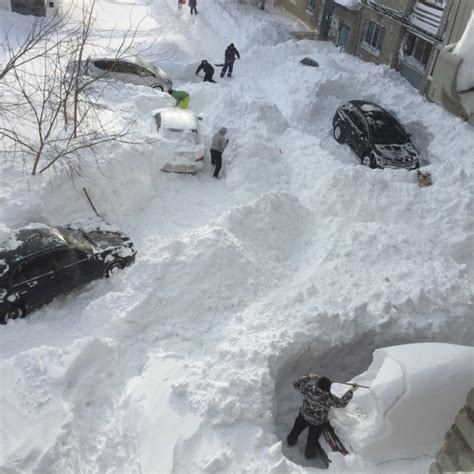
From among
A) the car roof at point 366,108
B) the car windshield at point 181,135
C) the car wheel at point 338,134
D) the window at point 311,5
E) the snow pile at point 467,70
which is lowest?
the car wheel at point 338,134

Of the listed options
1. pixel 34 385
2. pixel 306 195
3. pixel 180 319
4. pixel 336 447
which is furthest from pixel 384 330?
pixel 34 385

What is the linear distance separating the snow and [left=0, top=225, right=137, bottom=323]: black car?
29 centimetres

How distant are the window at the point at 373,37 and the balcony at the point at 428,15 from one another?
216 centimetres

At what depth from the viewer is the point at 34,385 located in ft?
22.3

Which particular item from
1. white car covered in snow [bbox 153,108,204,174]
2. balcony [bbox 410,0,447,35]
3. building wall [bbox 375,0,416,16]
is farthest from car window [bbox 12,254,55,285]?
building wall [bbox 375,0,416,16]

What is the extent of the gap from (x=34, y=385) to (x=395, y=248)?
711cm

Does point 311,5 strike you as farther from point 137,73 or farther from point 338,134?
point 338,134

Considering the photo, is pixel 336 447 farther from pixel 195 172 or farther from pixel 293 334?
pixel 195 172

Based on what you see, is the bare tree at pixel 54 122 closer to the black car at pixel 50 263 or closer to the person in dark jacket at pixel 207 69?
the black car at pixel 50 263

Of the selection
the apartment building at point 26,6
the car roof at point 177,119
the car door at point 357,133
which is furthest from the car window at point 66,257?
the apartment building at point 26,6

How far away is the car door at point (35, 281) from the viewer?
8.29m

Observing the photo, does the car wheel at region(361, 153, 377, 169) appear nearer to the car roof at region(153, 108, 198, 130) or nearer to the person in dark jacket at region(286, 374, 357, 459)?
the car roof at region(153, 108, 198, 130)

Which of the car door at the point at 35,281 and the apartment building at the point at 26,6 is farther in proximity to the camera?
the apartment building at the point at 26,6

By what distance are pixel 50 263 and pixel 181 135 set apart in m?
5.99
